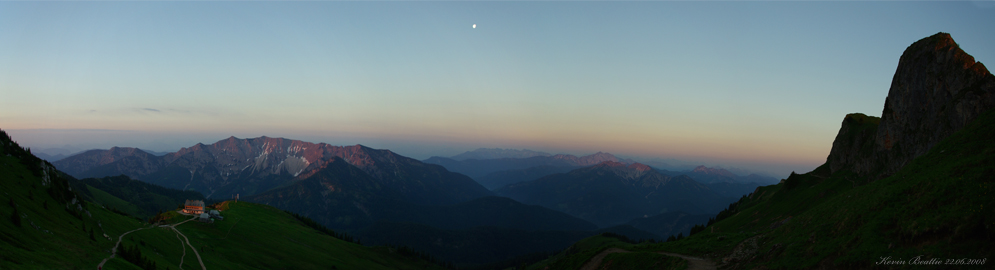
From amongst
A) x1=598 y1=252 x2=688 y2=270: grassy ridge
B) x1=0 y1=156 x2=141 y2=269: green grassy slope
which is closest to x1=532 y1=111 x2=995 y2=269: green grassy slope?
x1=598 y1=252 x2=688 y2=270: grassy ridge

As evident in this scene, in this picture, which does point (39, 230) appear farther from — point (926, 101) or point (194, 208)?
point (926, 101)

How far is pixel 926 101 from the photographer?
297 ft

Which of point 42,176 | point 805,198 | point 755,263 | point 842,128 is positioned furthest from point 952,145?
point 42,176

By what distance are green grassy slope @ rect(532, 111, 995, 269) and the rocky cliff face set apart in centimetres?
3182

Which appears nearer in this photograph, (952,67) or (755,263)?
(755,263)

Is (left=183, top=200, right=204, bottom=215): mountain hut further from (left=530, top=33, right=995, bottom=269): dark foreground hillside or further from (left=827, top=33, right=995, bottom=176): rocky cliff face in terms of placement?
(left=827, top=33, right=995, bottom=176): rocky cliff face

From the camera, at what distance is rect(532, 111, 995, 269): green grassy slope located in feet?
96.1

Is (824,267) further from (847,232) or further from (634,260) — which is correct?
(634,260)

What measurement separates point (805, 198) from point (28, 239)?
15928 cm

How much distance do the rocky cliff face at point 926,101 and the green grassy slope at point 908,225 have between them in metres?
31.8

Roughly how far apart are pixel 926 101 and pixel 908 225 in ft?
291

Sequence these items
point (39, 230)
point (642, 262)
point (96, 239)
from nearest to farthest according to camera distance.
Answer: point (39, 230), point (96, 239), point (642, 262)

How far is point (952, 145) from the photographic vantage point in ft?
165

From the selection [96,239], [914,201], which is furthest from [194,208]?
[914,201]
